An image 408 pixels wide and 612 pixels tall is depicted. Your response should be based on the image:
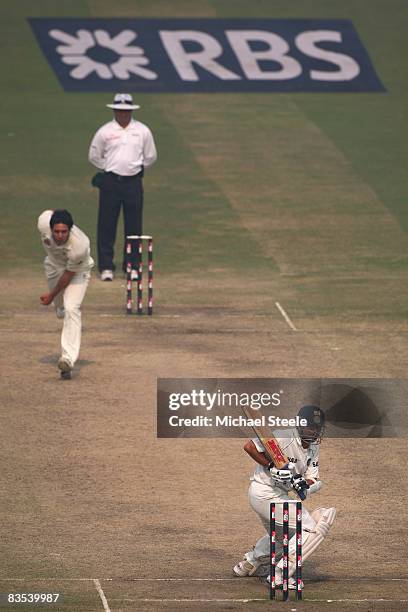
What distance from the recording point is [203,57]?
107ft

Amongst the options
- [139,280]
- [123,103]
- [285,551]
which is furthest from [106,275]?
[285,551]

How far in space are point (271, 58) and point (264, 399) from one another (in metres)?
16.7

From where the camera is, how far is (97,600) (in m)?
11.7

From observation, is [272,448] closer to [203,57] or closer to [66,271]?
[66,271]

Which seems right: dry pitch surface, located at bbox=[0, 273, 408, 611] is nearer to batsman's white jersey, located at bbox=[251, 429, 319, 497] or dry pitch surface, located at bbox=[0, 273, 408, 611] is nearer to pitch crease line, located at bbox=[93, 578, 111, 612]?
pitch crease line, located at bbox=[93, 578, 111, 612]

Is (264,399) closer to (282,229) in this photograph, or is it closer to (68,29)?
(282,229)

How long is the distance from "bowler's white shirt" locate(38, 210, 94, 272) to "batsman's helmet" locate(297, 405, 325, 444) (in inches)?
250

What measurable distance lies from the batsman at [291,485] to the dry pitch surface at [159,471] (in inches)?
9.5

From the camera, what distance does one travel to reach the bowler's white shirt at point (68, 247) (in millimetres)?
17875

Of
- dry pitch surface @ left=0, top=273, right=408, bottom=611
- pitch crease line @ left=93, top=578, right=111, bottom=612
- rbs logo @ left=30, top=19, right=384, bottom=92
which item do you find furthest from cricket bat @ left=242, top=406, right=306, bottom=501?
rbs logo @ left=30, top=19, right=384, bottom=92

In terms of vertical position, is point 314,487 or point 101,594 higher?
point 314,487

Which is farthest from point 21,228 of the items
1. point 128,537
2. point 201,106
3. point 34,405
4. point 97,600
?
point 97,600

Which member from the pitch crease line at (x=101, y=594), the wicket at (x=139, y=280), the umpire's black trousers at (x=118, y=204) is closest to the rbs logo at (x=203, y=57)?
the umpire's black trousers at (x=118, y=204)

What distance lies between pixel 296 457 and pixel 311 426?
276mm
